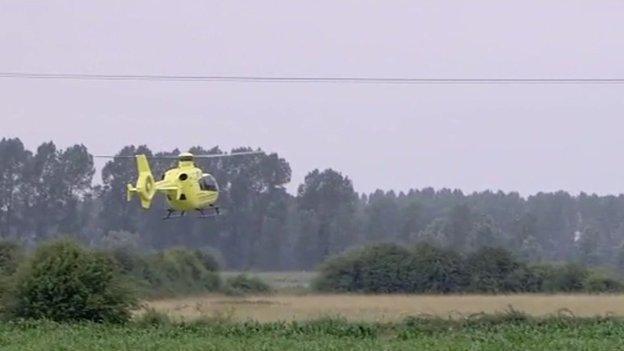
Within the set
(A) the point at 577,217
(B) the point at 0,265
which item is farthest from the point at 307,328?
(A) the point at 577,217

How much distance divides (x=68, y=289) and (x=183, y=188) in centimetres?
492

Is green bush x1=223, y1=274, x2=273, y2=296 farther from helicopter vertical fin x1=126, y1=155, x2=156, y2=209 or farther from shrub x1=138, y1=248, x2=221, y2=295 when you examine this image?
helicopter vertical fin x1=126, y1=155, x2=156, y2=209

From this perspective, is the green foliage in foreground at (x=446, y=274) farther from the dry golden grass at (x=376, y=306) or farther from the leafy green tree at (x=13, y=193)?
the leafy green tree at (x=13, y=193)

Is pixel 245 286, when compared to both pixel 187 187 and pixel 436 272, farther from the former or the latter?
pixel 187 187

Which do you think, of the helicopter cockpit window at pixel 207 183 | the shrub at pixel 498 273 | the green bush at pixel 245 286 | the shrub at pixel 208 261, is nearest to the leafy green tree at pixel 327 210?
the shrub at pixel 208 261

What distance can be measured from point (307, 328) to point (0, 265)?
42.1ft

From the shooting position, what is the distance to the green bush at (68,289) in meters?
38.7

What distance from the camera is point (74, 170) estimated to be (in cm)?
5722

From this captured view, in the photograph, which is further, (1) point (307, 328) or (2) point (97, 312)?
(2) point (97, 312)

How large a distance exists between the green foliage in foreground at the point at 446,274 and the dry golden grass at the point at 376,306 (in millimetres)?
1000

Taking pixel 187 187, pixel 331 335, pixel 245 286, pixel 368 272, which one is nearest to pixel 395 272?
pixel 368 272

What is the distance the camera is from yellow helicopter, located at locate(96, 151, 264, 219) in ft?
119

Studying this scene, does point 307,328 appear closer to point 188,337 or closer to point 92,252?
point 188,337

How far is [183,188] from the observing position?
119ft
